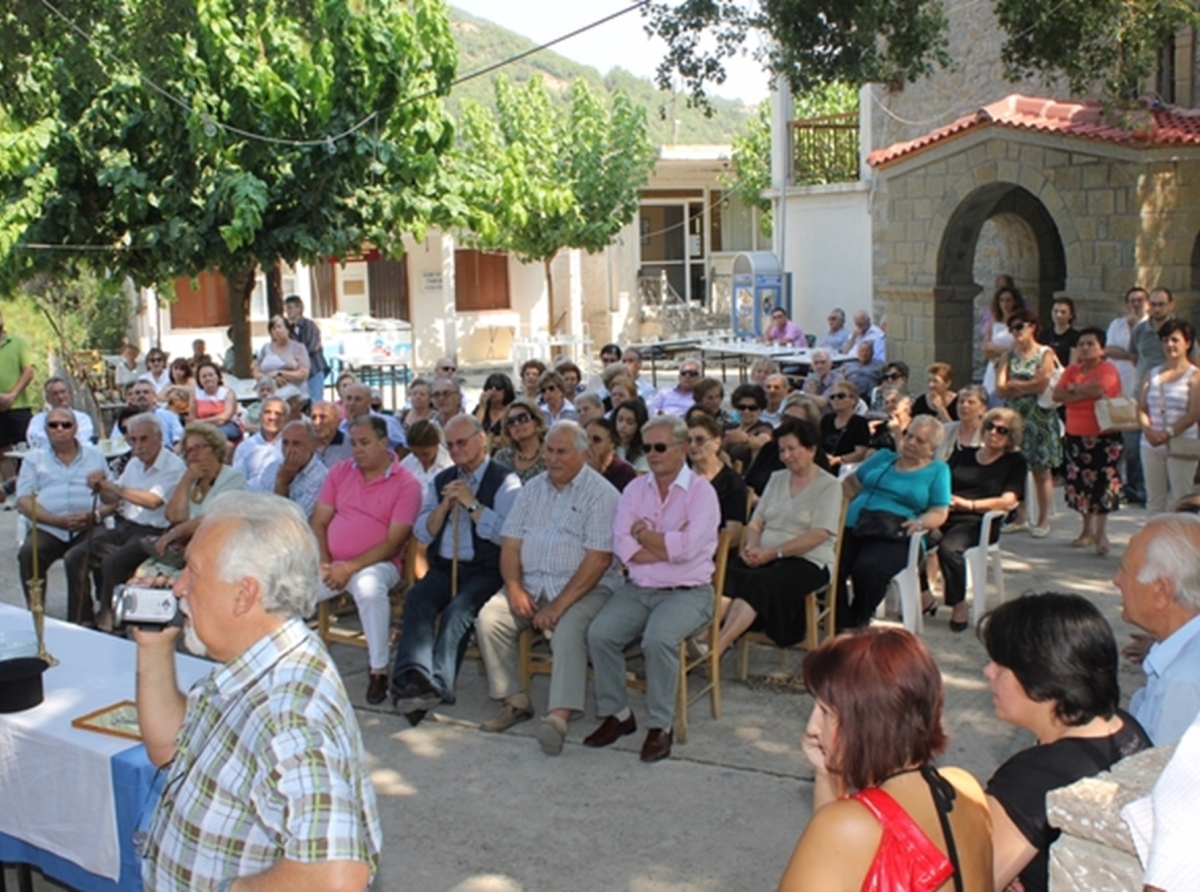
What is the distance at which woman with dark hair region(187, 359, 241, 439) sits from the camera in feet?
34.4

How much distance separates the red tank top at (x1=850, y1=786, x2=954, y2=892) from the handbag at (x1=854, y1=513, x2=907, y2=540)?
435cm

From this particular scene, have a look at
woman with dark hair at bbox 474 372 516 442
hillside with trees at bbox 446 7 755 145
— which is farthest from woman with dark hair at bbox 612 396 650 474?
hillside with trees at bbox 446 7 755 145

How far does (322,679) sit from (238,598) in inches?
8.9

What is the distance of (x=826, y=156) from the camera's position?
20.9m

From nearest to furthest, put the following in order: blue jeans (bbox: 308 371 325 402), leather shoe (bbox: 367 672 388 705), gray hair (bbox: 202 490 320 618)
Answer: gray hair (bbox: 202 490 320 618) → leather shoe (bbox: 367 672 388 705) → blue jeans (bbox: 308 371 325 402)

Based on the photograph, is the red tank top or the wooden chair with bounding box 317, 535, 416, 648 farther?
the wooden chair with bounding box 317, 535, 416, 648

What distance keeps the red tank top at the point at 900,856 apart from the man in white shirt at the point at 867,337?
11.8 meters

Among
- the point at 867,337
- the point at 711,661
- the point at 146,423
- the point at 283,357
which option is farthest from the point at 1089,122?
the point at 146,423

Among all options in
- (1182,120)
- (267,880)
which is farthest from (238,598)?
(1182,120)

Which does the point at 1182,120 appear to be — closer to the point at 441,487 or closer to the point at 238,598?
the point at 441,487

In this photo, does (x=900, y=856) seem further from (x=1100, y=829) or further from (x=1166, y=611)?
(x=1166, y=611)

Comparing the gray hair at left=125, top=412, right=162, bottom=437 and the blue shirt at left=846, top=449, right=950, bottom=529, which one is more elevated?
the gray hair at left=125, top=412, right=162, bottom=437

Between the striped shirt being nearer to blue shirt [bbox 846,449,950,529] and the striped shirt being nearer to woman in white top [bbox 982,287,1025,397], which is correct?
blue shirt [bbox 846,449,950,529]

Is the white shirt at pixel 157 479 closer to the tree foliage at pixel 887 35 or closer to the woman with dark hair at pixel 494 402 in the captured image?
the woman with dark hair at pixel 494 402
